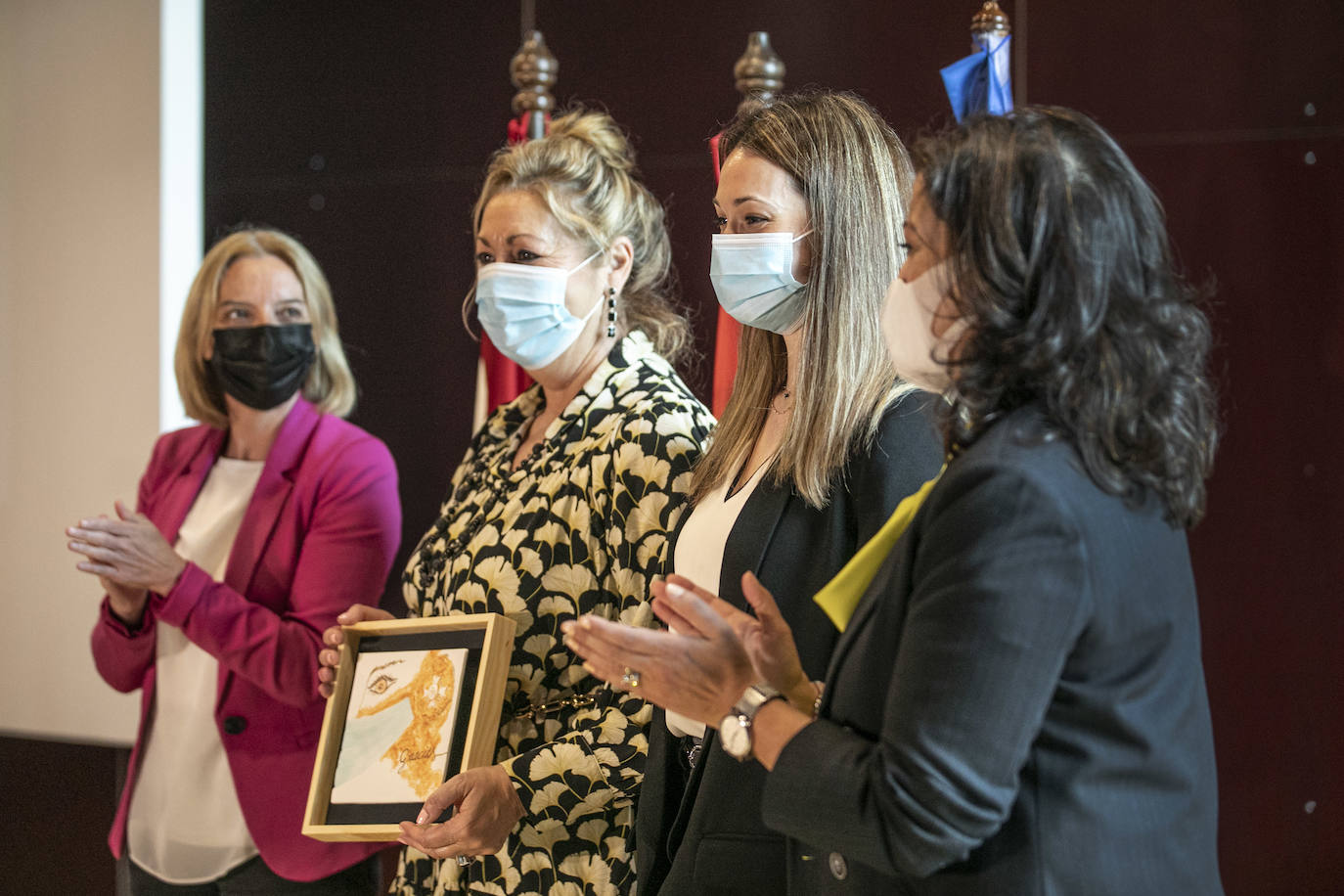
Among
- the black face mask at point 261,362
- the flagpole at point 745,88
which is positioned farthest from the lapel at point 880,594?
the black face mask at point 261,362

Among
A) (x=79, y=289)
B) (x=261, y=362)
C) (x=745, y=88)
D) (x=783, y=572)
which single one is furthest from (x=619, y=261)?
(x=79, y=289)

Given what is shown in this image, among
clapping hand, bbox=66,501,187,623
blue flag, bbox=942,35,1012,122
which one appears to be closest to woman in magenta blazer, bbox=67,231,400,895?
clapping hand, bbox=66,501,187,623

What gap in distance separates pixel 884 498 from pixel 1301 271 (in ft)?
5.86

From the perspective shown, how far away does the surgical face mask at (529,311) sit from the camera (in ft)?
7.49

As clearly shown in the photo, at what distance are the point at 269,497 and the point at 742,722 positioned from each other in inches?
70.5

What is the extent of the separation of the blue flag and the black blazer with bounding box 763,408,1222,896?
146cm

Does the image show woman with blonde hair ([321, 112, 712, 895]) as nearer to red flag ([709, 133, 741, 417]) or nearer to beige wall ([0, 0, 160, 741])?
red flag ([709, 133, 741, 417])

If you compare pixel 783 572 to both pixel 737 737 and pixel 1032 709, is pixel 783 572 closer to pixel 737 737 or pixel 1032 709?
pixel 737 737

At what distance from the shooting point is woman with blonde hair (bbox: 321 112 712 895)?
1.94 meters

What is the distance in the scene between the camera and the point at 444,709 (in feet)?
6.54

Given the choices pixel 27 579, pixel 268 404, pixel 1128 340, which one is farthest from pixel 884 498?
pixel 27 579

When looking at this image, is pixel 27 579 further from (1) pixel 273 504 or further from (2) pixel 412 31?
(2) pixel 412 31

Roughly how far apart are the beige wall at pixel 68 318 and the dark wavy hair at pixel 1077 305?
3419 millimetres

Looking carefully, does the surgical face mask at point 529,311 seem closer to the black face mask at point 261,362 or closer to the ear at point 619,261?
the ear at point 619,261
